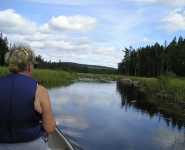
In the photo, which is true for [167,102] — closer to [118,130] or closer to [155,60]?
[118,130]

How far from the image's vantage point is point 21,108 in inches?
145

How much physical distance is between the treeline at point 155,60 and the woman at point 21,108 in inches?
3029

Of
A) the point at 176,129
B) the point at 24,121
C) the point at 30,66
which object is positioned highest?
the point at 30,66

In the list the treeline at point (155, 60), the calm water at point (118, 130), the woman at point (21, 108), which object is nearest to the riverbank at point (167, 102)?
the calm water at point (118, 130)

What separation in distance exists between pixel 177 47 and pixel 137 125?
81.6 metres

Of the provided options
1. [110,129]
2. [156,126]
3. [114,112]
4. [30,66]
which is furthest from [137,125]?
[30,66]

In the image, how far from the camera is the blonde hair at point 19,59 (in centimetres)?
384

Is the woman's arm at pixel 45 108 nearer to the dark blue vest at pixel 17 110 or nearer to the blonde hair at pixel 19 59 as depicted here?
the dark blue vest at pixel 17 110

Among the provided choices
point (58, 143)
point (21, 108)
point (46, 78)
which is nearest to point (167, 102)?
point (46, 78)

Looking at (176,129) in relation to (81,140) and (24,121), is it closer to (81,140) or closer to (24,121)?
(81,140)

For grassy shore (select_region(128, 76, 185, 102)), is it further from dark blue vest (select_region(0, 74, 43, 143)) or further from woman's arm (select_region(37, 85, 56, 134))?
dark blue vest (select_region(0, 74, 43, 143))

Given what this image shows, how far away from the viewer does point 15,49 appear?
3924 millimetres

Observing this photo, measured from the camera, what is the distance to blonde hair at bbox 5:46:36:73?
384 centimetres

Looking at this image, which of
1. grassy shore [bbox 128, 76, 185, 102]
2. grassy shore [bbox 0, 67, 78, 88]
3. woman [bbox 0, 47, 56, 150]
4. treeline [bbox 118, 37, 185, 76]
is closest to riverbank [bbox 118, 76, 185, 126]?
grassy shore [bbox 128, 76, 185, 102]
